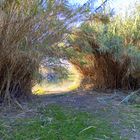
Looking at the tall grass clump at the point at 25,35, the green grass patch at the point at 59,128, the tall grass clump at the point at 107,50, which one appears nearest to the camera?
the green grass patch at the point at 59,128

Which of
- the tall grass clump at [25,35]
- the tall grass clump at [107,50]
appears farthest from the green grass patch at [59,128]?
the tall grass clump at [107,50]

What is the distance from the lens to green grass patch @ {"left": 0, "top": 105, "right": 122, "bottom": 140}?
313 cm

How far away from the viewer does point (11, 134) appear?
10.3ft

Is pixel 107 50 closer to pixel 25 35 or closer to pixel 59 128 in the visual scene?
pixel 25 35

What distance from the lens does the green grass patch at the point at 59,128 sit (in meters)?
3.13

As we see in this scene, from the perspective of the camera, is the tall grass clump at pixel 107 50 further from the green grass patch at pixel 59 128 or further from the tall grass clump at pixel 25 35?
the green grass patch at pixel 59 128

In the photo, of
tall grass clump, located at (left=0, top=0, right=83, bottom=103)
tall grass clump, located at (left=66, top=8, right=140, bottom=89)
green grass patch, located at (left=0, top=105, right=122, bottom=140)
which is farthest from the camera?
tall grass clump, located at (left=66, top=8, right=140, bottom=89)

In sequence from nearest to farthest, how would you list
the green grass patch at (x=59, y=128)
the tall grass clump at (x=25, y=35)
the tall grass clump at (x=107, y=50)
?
the green grass patch at (x=59, y=128)
the tall grass clump at (x=25, y=35)
the tall grass clump at (x=107, y=50)

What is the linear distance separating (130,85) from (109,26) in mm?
1131

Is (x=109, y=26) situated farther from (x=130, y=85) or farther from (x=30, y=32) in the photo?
(x=30, y=32)

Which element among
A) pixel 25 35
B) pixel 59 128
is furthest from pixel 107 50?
pixel 59 128

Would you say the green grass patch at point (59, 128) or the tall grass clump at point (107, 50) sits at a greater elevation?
the tall grass clump at point (107, 50)

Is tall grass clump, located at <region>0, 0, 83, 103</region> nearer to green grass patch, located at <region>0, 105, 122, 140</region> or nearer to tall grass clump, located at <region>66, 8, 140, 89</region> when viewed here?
green grass patch, located at <region>0, 105, 122, 140</region>

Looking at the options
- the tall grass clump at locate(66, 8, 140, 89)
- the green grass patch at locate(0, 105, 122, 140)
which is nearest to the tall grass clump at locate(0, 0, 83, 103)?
the green grass patch at locate(0, 105, 122, 140)
